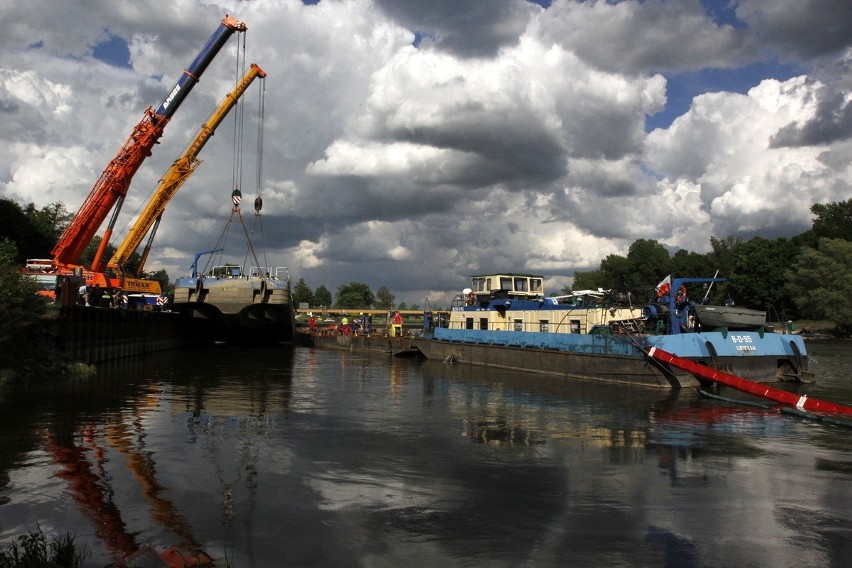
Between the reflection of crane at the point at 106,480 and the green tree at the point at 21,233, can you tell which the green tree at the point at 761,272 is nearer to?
the green tree at the point at 21,233

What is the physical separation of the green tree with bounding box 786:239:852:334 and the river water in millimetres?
58061

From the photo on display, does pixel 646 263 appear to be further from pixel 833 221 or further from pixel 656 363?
pixel 656 363

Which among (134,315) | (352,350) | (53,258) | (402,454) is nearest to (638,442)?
(402,454)

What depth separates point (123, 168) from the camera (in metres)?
37.0

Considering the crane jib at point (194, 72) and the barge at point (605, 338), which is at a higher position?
the crane jib at point (194, 72)

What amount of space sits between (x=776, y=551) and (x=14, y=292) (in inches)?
917

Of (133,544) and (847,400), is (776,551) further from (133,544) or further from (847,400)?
(847,400)

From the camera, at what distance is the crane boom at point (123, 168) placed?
36156 mm

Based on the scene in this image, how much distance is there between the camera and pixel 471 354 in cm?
3525

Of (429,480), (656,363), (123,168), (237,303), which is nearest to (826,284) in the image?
(656,363)

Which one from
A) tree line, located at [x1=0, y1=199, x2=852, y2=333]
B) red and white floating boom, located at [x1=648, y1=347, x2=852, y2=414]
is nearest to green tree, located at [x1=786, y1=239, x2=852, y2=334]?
tree line, located at [x1=0, y1=199, x2=852, y2=333]

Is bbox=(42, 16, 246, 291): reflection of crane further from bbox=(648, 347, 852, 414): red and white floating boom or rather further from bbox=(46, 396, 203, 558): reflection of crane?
bbox=(648, 347, 852, 414): red and white floating boom

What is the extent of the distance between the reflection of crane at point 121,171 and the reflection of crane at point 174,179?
361 cm

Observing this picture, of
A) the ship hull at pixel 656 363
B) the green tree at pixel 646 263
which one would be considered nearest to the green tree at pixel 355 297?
Answer: the green tree at pixel 646 263
